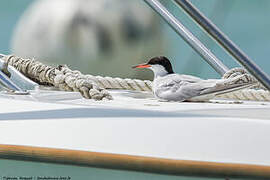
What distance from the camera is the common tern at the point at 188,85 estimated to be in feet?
5.34

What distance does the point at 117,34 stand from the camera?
2.73m

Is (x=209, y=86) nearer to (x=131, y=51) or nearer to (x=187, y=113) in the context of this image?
(x=187, y=113)

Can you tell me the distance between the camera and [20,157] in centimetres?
141

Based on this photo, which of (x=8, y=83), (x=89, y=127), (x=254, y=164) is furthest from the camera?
(x=8, y=83)

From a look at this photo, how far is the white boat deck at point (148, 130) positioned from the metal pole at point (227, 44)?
0.34 feet

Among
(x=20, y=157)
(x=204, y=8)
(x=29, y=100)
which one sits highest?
(x=204, y=8)

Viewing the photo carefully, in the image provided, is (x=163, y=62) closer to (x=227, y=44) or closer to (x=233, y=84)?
(x=233, y=84)

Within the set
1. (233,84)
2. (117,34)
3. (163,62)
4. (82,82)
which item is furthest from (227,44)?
(117,34)

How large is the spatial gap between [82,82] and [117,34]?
922 millimetres

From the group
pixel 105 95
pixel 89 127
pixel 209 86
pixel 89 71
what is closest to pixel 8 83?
pixel 105 95

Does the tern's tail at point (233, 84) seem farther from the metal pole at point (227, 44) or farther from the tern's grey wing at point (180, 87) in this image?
the metal pole at point (227, 44)

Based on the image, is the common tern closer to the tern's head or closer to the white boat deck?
the tern's head

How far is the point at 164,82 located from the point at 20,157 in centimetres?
54

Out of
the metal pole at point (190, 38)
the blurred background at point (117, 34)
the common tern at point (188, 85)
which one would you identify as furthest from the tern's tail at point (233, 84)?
the blurred background at point (117, 34)
